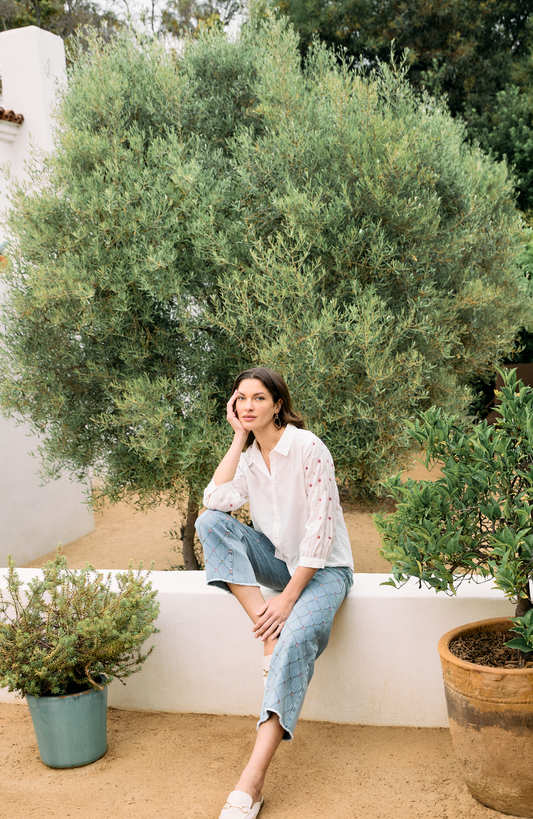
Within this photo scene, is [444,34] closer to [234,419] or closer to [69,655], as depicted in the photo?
[234,419]

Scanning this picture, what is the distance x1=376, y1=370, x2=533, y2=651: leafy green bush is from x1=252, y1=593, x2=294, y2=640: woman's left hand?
476mm

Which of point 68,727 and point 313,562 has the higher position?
point 313,562

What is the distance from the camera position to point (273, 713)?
2.46 metres

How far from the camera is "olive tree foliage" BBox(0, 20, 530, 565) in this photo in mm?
3887

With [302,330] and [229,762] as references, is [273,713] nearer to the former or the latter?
[229,762]

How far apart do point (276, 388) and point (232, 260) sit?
1.35 m

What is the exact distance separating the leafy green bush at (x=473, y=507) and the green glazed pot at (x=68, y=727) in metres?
1.35

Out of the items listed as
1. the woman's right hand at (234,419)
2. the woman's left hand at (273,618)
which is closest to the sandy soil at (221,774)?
the woman's left hand at (273,618)

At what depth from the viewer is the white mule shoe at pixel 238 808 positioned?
2.31 meters

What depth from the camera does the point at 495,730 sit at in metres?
2.28

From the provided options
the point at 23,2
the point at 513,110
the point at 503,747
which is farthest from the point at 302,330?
the point at 23,2

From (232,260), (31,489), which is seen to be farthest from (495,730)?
(31,489)

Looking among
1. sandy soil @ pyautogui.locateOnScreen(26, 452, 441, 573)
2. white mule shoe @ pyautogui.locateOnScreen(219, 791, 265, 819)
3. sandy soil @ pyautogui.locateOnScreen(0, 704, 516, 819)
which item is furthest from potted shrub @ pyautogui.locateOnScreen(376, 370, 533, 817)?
sandy soil @ pyautogui.locateOnScreen(26, 452, 441, 573)

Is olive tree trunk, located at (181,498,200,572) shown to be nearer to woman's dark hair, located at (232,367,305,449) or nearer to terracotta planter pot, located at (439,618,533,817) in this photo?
woman's dark hair, located at (232,367,305,449)
